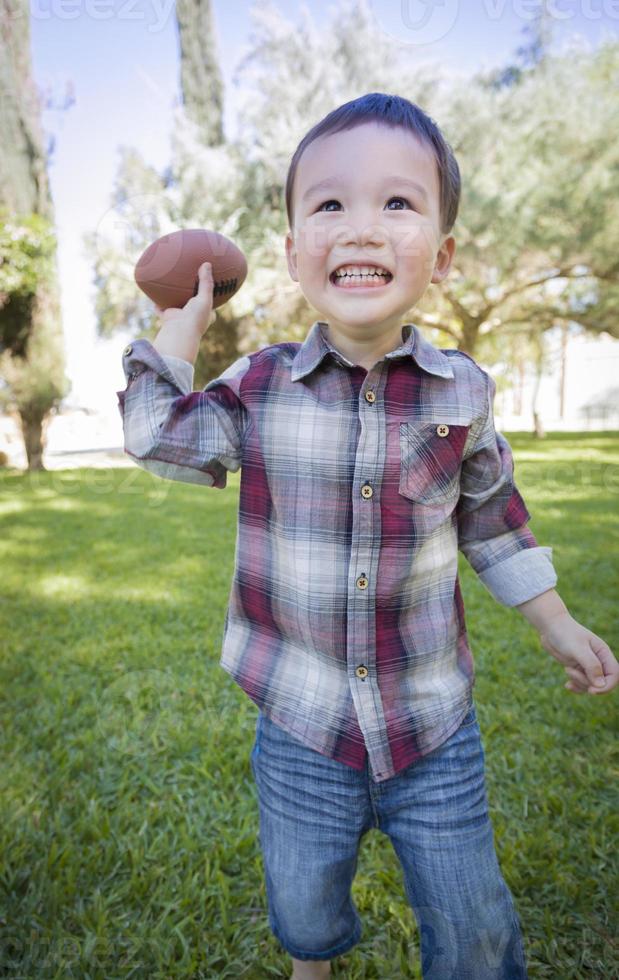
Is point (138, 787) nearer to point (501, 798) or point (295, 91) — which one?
point (501, 798)

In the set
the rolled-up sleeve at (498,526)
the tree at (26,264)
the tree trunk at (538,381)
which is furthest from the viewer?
the tree trunk at (538,381)

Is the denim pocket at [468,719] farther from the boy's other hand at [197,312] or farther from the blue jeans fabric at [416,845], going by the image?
the boy's other hand at [197,312]

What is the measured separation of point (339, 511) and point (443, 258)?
47cm

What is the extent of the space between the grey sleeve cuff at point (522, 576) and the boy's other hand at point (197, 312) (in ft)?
2.18

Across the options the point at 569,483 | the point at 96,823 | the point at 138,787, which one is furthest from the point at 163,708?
the point at 569,483

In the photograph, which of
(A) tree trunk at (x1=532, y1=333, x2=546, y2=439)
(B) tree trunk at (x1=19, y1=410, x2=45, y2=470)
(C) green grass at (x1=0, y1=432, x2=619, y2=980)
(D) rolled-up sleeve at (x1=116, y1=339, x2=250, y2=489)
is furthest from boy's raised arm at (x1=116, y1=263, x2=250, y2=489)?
(A) tree trunk at (x1=532, y1=333, x2=546, y2=439)

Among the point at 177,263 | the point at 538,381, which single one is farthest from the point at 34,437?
the point at 177,263

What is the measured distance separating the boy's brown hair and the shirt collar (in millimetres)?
178

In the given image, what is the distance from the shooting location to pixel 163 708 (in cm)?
251

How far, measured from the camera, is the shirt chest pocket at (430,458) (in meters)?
1.10

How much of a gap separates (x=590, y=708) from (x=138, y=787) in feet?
5.25

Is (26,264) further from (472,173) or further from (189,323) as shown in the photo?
(189,323)

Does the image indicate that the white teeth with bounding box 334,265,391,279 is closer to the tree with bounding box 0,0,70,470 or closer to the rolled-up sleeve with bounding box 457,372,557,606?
the rolled-up sleeve with bounding box 457,372,557,606

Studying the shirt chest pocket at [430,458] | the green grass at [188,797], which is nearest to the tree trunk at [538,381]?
the green grass at [188,797]
